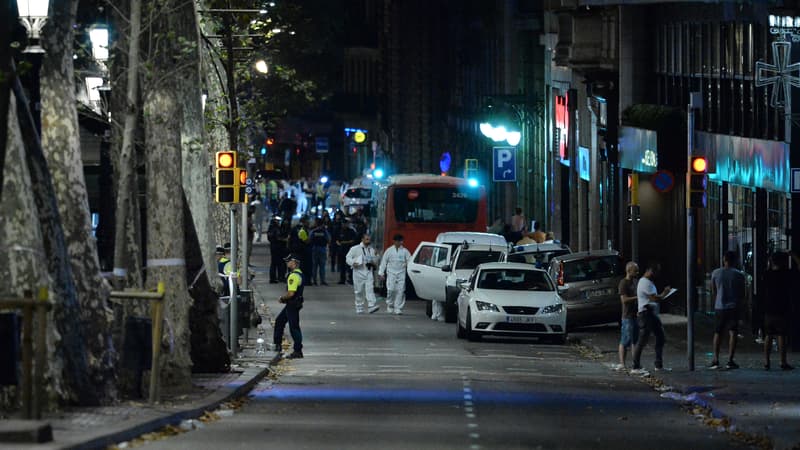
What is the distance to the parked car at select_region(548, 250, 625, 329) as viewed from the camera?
34.3 meters

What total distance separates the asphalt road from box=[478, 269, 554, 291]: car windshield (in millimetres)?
1035

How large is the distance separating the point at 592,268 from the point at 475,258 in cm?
464

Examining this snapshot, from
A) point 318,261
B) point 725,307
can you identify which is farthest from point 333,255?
point 725,307

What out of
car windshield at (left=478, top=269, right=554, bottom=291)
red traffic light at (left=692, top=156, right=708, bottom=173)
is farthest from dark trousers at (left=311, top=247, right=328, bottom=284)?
red traffic light at (left=692, top=156, right=708, bottom=173)

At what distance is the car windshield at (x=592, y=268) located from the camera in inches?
1357

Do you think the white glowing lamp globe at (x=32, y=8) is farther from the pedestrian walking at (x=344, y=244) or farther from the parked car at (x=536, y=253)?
the pedestrian walking at (x=344, y=244)

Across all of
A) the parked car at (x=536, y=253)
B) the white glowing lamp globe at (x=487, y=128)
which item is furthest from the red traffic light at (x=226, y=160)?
the white glowing lamp globe at (x=487, y=128)

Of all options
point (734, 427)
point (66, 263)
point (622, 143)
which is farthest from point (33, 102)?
point (622, 143)

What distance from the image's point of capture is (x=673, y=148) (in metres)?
39.1

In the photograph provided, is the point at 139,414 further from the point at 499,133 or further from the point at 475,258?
the point at 499,133

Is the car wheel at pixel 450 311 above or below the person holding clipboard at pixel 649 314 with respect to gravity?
below

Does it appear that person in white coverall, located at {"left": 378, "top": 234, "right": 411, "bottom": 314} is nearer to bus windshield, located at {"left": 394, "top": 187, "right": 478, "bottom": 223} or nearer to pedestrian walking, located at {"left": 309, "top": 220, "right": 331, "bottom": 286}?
bus windshield, located at {"left": 394, "top": 187, "right": 478, "bottom": 223}

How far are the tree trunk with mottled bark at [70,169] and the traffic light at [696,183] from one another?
10.5 metres

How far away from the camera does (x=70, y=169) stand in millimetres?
17953
